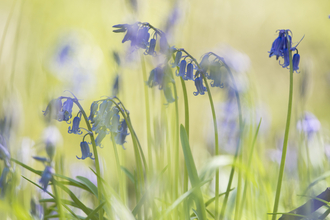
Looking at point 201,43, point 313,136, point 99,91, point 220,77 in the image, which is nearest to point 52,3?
point 99,91

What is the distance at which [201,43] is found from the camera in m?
1.88

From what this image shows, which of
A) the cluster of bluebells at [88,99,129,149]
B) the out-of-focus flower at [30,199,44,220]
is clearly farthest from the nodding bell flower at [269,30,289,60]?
the out-of-focus flower at [30,199,44,220]

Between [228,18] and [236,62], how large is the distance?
1076 mm

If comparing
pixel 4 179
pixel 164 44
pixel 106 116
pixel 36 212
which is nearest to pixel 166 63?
pixel 164 44

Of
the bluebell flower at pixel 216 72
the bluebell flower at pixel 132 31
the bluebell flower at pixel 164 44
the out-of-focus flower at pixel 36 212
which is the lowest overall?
the out-of-focus flower at pixel 36 212

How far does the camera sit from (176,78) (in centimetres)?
86

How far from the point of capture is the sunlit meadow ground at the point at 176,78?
0.96 meters

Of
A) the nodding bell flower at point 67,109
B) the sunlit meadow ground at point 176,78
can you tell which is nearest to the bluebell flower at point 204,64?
the sunlit meadow ground at point 176,78

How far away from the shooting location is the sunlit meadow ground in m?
0.96

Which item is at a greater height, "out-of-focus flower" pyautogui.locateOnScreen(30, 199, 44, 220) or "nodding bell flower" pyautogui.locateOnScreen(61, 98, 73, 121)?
"nodding bell flower" pyautogui.locateOnScreen(61, 98, 73, 121)

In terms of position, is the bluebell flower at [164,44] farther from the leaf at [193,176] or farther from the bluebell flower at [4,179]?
the bluebell flower at [4,179]

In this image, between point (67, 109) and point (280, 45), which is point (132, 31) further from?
point (280, 45)

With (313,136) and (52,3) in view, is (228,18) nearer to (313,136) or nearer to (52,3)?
(313,136)

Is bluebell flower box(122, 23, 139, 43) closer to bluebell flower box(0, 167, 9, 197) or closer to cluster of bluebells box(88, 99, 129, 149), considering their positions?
cluster of bluebells box(88, 99, 129, 149)
